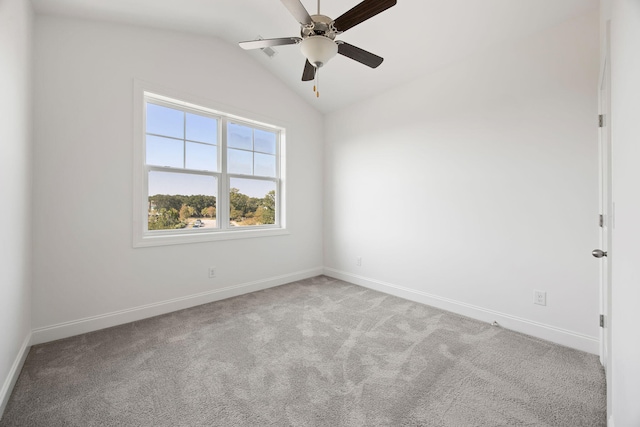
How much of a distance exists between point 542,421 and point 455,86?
9.51 ft

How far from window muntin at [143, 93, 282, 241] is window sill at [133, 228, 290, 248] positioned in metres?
0.08

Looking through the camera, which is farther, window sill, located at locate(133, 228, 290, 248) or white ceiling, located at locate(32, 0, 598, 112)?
window sill, located at locate(133, 228, 290, 248)

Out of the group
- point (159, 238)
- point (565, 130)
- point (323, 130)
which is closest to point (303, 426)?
point (159, 238)

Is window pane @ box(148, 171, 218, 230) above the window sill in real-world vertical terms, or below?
above

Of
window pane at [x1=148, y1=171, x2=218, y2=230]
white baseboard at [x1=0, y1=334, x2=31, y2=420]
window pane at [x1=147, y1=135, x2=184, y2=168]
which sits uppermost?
window pane at [x1=147, y1=135, x2=184, y2=168]

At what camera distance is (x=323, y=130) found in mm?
4473

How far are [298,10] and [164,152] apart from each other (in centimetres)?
216

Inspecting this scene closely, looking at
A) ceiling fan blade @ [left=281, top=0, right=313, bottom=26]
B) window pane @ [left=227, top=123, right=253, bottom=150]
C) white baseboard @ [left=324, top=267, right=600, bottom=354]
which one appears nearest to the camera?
ceiling fan blade @ [left=281, top=0, right=313, bottom=26]

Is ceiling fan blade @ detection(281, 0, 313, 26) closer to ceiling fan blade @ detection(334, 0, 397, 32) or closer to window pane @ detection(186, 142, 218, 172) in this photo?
ceiling fan blade @ detection(334, 0, 397, 32)

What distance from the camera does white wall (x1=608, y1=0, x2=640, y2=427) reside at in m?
0.88

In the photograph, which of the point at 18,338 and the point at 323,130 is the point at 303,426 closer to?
the point at 18,338

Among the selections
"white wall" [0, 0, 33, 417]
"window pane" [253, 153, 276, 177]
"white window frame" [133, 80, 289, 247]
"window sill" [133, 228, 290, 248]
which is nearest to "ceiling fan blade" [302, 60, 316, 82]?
"white window frame" [133, 80, 289, 247]

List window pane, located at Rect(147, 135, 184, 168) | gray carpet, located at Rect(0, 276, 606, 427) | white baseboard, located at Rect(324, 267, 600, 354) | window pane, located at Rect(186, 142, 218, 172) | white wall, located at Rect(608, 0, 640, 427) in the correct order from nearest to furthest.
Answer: white wall, located at Rect(608, 0, 640, 427) < gray carpet, located at Rect(0, 276, 606, 427) < white baseboard, located at Rect(324, 267, 600, 354) < window pane, located at Rect(147, 135, 184, 168) < window pane, located at Rect(186, 142, 218, 172)

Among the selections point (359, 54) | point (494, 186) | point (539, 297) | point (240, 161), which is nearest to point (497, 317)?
point (539, 297)
